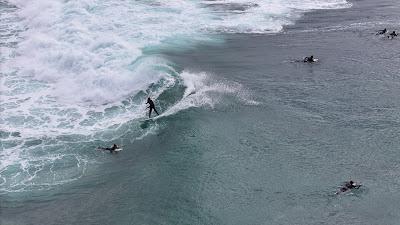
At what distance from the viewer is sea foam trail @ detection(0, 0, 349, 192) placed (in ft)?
105

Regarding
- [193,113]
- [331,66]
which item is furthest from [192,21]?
[193,113]

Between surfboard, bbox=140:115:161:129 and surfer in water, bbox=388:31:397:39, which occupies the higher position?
surfer in water, bbox=388:31:397:39

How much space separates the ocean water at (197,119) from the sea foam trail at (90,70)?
148 mm

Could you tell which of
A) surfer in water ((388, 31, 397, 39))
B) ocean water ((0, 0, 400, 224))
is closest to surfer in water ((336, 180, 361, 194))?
ocean water ((0, 0, 400, 224))

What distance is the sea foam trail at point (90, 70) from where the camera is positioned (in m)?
32.0

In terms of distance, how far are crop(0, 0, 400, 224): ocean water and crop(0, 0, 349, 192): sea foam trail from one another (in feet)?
0.49

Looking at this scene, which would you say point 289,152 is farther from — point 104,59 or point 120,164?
point 104,59

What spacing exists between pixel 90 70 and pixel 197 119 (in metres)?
11.8

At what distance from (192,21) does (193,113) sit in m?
Result: 21.6

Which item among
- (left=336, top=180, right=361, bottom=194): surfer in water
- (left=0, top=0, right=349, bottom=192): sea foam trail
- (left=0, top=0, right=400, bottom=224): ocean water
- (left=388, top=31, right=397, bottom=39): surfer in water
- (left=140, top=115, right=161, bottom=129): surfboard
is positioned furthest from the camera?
(left=388, top=31, right=397, bottom=39): surfer in water

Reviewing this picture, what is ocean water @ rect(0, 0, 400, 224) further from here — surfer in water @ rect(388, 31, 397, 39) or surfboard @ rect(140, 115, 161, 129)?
surfer in water @ rect(388, 31, 397, 39)

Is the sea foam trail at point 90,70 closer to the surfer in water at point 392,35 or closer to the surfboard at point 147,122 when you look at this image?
the surfboard at point 147,122

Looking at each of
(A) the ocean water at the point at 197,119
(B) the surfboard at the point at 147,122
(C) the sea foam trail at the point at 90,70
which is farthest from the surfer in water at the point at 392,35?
(B) the surfboard at the point at 147,122

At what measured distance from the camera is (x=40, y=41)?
47125mm
